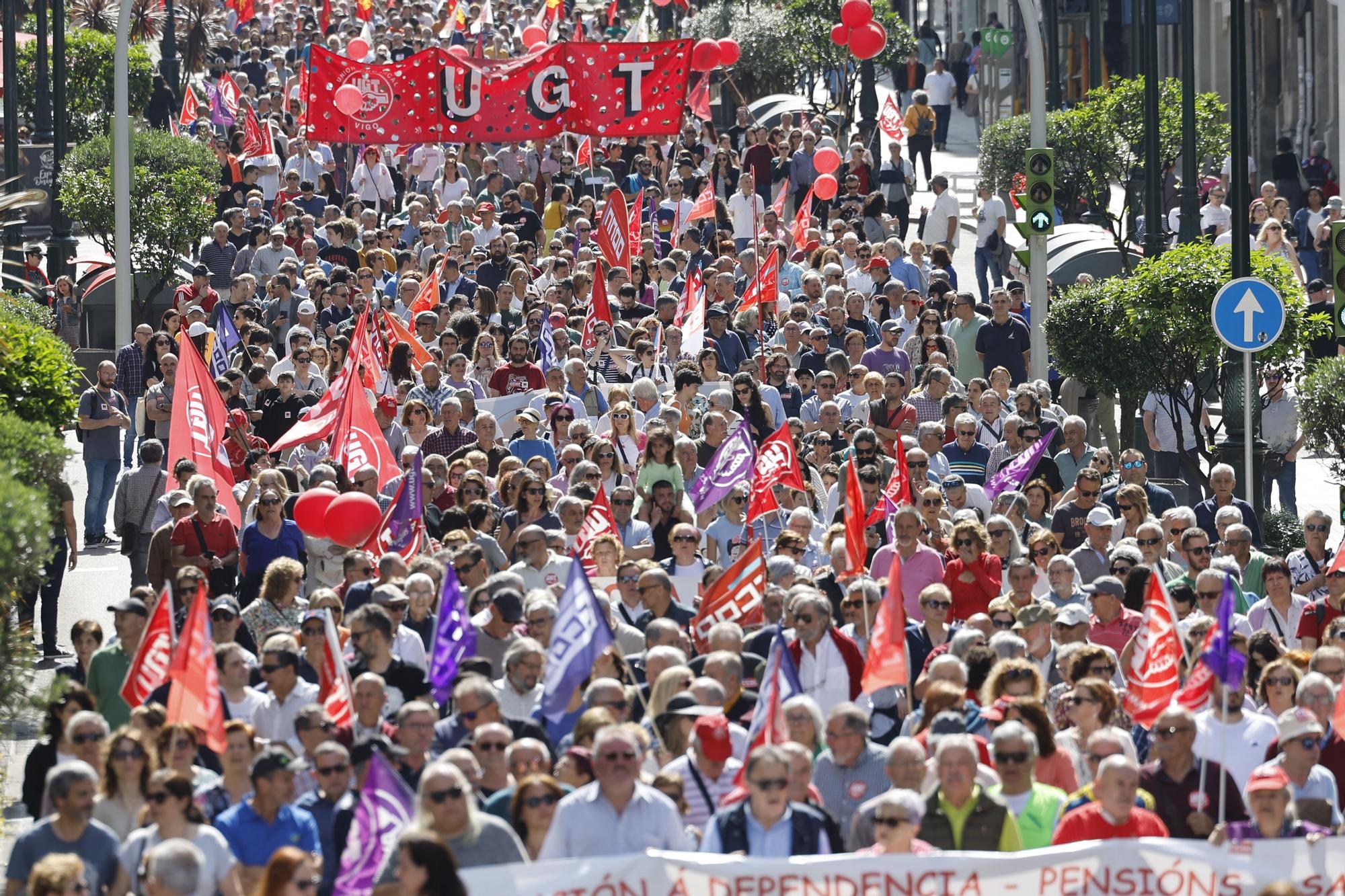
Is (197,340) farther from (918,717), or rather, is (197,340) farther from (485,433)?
(918,717)

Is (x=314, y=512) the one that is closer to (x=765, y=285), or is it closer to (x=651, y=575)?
(x=651, y=575)

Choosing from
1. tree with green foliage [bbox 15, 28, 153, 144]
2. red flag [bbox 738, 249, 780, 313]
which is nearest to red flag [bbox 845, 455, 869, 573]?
red flag [bbox 738, 249, 780, 313]

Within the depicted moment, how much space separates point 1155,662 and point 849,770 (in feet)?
6.10

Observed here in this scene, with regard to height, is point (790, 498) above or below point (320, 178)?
below

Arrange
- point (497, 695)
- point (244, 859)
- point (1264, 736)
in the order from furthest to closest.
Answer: point (497, 695)
point (1264, 736)
point (244, 859)

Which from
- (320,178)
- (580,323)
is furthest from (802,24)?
(580,323)

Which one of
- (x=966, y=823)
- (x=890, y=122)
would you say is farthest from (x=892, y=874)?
(x=890, y=122)

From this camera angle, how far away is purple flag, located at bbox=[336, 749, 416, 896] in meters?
8.99

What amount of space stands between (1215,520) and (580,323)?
739 centimetres

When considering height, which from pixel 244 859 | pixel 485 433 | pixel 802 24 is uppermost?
pixel 802 24

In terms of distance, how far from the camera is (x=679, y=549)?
45.6ft

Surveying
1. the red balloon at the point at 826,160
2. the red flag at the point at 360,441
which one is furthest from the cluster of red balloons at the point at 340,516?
the red balloon at the point at 826,160

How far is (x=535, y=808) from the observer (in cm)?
928

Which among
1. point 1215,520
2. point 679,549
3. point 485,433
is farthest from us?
point 485,433
